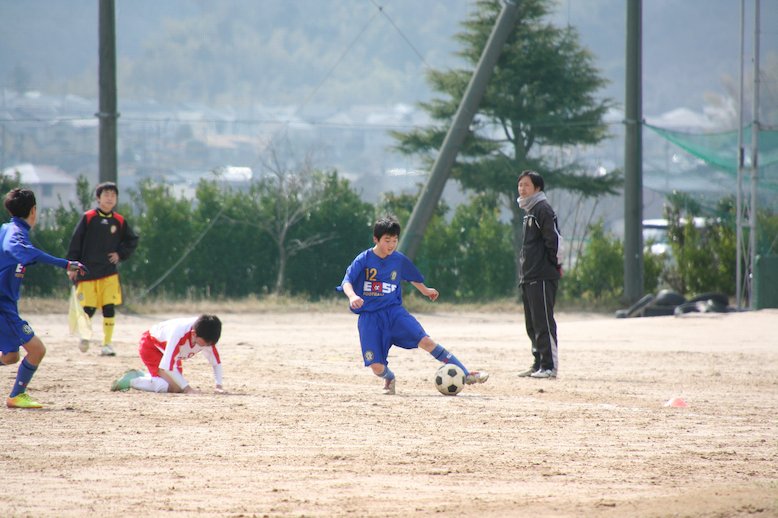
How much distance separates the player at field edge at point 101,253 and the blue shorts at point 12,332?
4.40 m

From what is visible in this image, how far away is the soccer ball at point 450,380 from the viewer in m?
9.45

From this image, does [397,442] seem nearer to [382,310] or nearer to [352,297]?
[352,297]

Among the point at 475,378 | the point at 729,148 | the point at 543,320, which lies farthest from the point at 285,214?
the point at 475,378

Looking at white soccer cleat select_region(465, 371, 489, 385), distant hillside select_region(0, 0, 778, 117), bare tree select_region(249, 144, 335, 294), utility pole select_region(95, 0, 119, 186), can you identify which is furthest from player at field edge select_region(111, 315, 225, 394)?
distant hillside select_region(0, 0, 778, 117)

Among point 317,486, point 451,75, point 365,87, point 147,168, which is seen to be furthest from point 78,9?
point 317,486

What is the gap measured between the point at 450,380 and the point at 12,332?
3.53 m

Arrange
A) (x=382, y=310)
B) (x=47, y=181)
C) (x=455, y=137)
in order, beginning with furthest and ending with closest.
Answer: (x=47, y=181), (x=455, y=137), (x=382, y=310)

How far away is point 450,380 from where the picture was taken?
9.45 meters

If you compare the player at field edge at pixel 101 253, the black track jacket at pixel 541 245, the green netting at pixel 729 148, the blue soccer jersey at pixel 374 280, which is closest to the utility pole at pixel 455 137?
the green netting at pixel 729 148

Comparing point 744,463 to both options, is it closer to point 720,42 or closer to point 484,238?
point 484,238

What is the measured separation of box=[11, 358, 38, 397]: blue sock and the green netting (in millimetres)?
14948

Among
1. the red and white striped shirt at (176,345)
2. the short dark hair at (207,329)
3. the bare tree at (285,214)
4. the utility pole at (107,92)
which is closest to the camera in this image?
the short dark hair at (207,329)

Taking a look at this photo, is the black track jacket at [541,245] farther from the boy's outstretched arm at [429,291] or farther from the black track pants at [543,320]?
the boy's outstretched arm at [429,291]

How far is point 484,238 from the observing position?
85.0 ft
